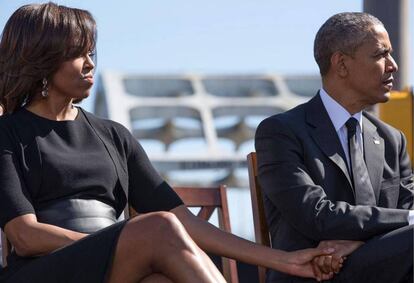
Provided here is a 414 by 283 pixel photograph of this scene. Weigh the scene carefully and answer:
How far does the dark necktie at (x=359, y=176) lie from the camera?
455 centimetres

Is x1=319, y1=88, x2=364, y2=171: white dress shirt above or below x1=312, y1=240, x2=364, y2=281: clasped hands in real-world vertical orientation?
above

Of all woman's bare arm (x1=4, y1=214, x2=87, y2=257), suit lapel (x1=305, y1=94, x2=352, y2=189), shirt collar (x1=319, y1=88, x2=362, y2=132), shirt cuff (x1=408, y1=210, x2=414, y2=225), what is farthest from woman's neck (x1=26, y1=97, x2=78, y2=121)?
shirt cuff (x1=408, y1=210, x2=414, y2=225)

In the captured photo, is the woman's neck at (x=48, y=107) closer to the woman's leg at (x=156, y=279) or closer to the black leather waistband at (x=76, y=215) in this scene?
the black leather waistband at (x=76, y=215)

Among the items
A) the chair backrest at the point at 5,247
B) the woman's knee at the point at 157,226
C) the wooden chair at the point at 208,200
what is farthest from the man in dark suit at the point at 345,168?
the chair backrest at the point at 5,247

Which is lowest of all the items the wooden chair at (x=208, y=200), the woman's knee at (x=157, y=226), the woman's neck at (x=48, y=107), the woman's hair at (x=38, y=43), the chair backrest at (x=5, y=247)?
the wooden chair at (x=208, y=200)

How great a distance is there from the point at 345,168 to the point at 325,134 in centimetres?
18

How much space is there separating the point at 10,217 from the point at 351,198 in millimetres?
1362

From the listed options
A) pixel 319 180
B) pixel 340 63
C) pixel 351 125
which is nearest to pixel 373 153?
pixel 351 125

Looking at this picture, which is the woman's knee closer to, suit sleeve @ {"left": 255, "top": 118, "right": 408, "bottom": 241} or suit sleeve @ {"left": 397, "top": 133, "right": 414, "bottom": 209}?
suit sleeve @ {"left": 255, "top": 118, "right": 408, "bottom": 241}

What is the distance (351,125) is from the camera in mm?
4758

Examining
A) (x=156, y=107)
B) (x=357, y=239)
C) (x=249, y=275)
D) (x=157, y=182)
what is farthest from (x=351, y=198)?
(x=156, y=107)

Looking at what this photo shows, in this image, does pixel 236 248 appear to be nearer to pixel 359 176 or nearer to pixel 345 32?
pixel 359 176

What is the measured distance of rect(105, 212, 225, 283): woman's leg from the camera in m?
3.72

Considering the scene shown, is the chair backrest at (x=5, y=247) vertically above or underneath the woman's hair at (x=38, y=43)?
underneath
